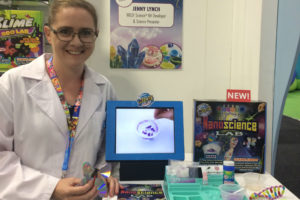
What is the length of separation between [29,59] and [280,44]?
1.45 m

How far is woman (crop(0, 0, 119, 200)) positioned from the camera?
1223 millimetres

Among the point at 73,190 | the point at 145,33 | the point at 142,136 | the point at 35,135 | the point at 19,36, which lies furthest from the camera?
the point at 145,33

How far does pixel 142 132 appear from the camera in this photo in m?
1.41

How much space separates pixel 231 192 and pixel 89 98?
777 millimetres

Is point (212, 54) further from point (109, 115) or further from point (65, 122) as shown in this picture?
point (65, 122)

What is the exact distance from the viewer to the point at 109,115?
1420 millimetres

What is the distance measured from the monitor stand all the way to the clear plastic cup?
1.02 feet

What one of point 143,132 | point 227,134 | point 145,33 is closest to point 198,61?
point 145,33

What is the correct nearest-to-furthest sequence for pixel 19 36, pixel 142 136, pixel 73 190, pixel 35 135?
pixel 73 190
pixel 35 135
pixel 142 136
pixel 19 36

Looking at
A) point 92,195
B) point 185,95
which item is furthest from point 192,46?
point 92,195

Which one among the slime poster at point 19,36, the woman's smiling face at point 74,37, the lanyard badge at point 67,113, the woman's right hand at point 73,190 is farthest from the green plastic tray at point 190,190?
the slime poster at point 19,36

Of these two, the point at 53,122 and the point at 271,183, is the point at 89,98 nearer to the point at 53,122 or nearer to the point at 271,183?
the point at 53,122

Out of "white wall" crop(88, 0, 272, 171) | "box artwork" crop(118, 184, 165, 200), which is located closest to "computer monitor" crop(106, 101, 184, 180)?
"box artwork" crop(118, 184, 165, 200)

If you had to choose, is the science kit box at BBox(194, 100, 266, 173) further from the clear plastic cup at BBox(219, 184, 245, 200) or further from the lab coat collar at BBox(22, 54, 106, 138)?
the lab coat collar at BBox(22, 54, 106, 138)
